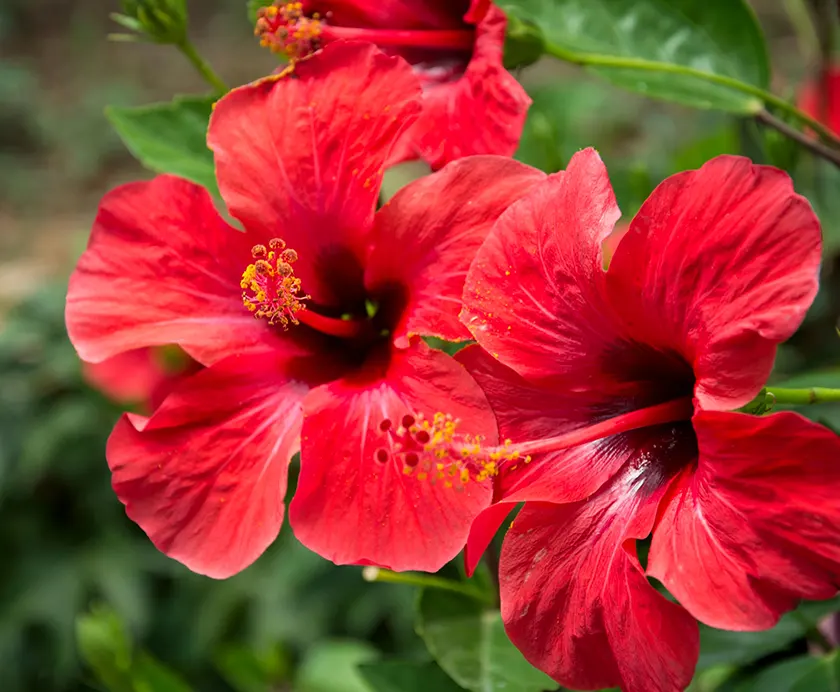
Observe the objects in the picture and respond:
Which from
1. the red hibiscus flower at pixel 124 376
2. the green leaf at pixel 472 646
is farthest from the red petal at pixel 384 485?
the red hibiscus flower at pixel 124 376

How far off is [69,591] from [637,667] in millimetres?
2311

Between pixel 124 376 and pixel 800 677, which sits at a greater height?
pixel 800 677

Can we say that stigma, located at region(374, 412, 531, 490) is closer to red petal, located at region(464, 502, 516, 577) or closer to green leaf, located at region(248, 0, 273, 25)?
red petal, located at region(464, 502, 516, 577)

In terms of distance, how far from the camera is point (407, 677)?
1.01m

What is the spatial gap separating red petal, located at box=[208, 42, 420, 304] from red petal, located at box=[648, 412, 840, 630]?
0.34 meters

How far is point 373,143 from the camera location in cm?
76

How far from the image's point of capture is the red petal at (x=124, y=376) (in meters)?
2.56

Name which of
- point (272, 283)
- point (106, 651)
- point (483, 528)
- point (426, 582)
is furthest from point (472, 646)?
point (106, 651)

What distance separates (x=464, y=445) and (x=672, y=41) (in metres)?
0.57

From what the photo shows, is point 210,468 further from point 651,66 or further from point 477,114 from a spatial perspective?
point 651,66

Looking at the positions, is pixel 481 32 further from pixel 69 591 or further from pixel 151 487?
pixel 69 591

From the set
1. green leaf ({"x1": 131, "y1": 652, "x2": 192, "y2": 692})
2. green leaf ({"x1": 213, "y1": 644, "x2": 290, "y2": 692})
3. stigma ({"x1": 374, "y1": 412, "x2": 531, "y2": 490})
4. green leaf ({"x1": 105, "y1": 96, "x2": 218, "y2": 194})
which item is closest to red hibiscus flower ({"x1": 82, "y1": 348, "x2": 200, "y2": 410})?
green leaf ({"x1": 213, "y1": 644, "x2": 290, "y2": 692})

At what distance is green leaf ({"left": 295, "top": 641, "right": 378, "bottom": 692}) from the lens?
1710mm

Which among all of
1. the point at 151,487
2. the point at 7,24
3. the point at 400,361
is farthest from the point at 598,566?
the point at 7,24
